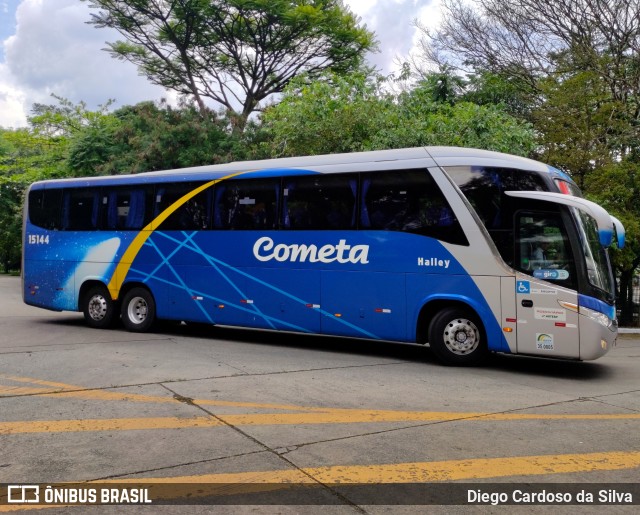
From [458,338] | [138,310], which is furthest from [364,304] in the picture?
[138,310]

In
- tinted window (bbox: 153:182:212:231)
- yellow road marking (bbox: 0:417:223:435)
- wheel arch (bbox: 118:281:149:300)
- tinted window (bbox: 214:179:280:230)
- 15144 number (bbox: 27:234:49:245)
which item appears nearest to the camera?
yellow road marking (bbox: 0:417:223:435)

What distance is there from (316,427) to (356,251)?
16.6 ft

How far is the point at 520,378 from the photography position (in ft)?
29.2

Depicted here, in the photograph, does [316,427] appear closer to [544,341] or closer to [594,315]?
[544,341]

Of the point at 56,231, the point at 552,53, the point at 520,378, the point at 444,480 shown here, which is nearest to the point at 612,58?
the point at 552,53

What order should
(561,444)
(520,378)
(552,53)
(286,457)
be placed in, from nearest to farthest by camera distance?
(286,457)
(561,444)
(520,378)
(552,53)

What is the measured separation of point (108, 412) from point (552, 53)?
19810 millimetres

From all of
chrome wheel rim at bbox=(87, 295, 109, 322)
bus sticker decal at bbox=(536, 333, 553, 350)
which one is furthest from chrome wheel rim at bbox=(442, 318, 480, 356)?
chrome wheel rim at bbox=(87, 295, 109, 322)

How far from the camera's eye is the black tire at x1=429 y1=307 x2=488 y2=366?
31.5ft

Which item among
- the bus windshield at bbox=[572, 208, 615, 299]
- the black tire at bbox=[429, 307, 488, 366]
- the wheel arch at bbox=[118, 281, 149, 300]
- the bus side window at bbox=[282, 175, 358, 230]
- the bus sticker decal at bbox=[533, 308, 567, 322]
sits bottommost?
the black tire at bbox=[429, 307, 488, 366]

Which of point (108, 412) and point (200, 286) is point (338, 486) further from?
point (200, 286)

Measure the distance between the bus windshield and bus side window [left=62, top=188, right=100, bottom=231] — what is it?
31.7ft

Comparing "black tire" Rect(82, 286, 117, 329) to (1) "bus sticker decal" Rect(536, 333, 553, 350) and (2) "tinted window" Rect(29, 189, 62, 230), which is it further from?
(1) "bus sticker decal" Rect(536, 333, 553, 350)

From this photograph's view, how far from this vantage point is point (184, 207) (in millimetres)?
12438
